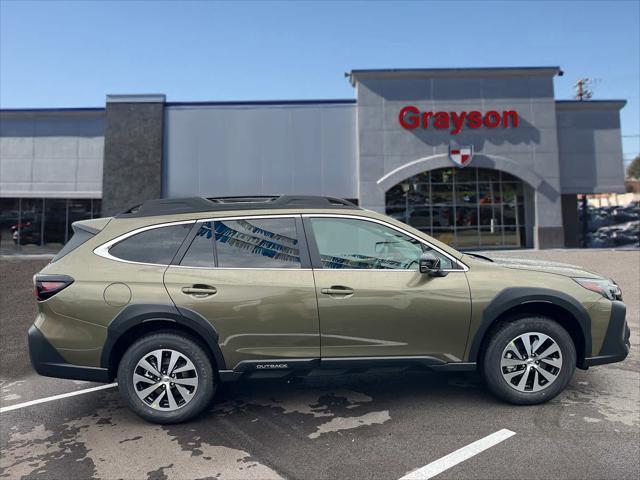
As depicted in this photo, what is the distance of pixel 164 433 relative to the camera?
11.4ft

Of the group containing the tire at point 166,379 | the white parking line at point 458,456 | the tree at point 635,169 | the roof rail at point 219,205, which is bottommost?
the white parking line at point 458,456

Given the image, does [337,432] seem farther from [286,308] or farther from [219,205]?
[219,205]

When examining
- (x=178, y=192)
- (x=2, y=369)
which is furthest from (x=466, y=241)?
(x=2, y=369)

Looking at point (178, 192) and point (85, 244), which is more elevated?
point (178, 192)

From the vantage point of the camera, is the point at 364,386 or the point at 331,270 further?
the point at 364,386

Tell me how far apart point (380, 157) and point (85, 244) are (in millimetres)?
15448

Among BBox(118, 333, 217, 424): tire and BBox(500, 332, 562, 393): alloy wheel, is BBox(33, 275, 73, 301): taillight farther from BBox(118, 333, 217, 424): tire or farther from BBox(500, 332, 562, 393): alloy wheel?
BBox(500, 332, 562, 393): alloy wheel

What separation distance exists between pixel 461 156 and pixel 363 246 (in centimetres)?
1552

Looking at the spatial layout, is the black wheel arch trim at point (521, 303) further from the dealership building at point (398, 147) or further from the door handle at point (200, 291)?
the dealership building at point (398, 147)

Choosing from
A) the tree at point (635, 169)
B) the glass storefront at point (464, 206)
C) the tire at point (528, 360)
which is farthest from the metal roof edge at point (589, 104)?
the tree at point (635, 169)

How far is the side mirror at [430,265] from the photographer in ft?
11.6

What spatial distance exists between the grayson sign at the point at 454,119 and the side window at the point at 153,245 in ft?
51.8

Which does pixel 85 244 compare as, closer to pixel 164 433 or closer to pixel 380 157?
pixel 164 433

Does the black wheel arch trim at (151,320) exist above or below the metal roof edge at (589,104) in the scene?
below
